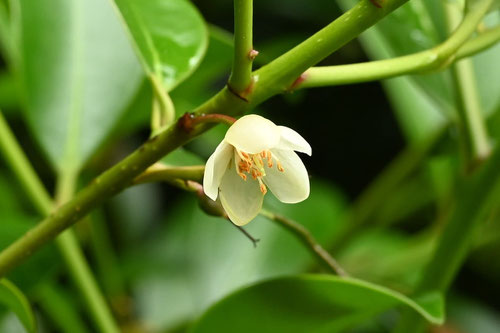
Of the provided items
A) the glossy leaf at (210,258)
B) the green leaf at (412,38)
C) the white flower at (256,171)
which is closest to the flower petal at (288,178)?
the white flower at (256,171)

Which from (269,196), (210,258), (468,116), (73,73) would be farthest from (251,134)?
(210,258)

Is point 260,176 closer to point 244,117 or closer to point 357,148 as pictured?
point 244,117

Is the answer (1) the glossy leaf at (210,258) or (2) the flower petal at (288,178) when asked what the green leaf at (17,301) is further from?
(1) the glossy leaf at (210,258)

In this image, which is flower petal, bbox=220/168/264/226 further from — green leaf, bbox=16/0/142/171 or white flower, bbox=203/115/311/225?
green leaf, bbox=16/0/142/171

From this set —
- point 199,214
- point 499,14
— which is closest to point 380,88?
point 199,214

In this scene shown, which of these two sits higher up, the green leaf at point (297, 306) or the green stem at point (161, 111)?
the green stem at point (161, 111)

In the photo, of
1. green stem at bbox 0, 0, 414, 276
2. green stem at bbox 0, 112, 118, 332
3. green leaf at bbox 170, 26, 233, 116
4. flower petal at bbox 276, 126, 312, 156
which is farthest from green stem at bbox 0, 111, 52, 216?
flower petal at bbox 276, 126, 312, 156

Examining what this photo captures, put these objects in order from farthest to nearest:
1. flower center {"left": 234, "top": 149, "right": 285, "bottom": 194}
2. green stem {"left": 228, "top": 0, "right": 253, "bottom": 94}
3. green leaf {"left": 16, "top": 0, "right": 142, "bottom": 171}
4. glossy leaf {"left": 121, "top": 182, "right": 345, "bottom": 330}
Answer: glossy leaf {"left": 121, "top": 182, "right": 345, "bottom": 330}
green leaf {"left": 16, "top": 0, "right": 142, "bottom": 171}
flower center {"left": 234, "top": 149, "right": 285, "bottom": 194}
green stem {"left": 228, "top": 0, "right": 253, "bottom": 94}
